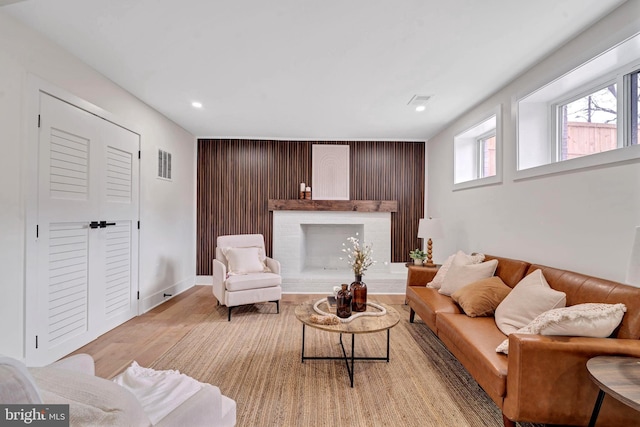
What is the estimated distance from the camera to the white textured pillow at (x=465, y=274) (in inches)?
108

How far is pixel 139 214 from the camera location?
11.3 ft

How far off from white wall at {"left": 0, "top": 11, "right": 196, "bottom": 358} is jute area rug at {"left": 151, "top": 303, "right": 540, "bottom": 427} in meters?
1.06

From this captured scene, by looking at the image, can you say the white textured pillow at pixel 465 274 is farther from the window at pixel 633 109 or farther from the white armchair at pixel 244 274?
the white armchair at pixel 244 274

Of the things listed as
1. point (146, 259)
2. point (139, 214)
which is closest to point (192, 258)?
point (146, 259)

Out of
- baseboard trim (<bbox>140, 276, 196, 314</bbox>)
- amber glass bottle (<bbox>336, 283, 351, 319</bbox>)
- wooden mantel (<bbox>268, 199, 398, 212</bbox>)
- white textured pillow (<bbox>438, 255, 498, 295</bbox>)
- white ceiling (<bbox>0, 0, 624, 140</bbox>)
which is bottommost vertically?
baseboard trim (<bbox>140, 276, 196, 314</bbox>)

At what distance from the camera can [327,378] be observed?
222 centimetres

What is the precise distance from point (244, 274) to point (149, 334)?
3.87ft

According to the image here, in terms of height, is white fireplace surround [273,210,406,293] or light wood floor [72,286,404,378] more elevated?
white fireplace surround [273,210,406,293]

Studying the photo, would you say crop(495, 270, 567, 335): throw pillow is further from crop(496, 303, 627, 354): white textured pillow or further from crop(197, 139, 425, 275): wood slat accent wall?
crop(197, 139, 425, 275): wood slat accent wall

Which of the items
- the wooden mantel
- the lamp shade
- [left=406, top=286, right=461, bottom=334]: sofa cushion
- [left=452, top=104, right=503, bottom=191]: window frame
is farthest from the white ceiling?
[left=406, top=286, right=461, bottom=334]: sofa cushion

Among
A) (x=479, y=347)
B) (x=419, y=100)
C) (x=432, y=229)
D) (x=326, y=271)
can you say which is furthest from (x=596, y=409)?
(x=326, y=271)

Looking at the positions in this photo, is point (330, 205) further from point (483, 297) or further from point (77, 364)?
point (77, 364)

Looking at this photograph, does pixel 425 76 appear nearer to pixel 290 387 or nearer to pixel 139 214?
pixel 290 387

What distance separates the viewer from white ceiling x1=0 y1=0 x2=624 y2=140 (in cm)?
185
